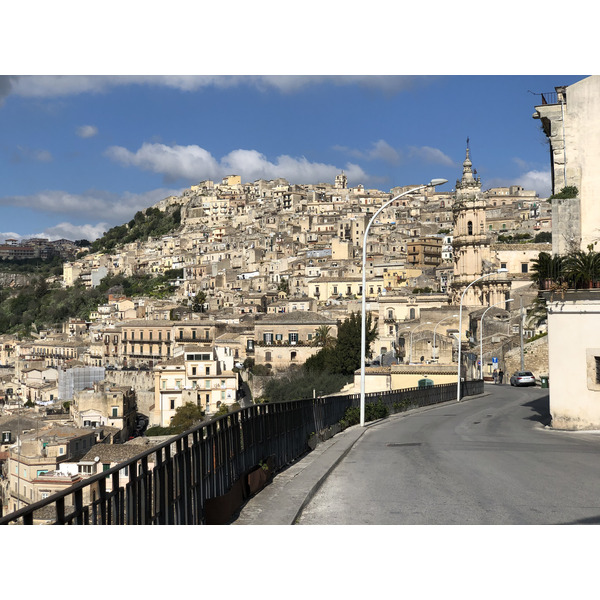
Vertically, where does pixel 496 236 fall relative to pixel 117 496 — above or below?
above

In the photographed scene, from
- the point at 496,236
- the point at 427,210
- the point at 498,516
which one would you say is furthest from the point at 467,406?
the point at 427,210

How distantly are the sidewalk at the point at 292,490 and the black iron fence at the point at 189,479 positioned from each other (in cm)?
16

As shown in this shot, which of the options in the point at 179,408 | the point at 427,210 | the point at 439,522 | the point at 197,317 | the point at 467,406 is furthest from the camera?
the point at 427,210

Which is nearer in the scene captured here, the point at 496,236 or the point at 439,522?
the point at 439,522

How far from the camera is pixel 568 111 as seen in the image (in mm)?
24516

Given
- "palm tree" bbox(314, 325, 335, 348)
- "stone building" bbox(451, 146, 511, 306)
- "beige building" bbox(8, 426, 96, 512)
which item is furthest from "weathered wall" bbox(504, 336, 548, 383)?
"palm tree" bbox(314, 325, 335, 348)

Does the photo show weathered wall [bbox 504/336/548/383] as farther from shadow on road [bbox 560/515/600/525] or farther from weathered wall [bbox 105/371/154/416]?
shadow on road [bbox 560/515/600/525]

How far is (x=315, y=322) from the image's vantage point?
97125mm

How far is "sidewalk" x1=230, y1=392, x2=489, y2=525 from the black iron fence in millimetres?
161

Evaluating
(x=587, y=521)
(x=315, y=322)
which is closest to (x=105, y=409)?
(x=315, y=322)

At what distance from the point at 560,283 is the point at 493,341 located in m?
52.8

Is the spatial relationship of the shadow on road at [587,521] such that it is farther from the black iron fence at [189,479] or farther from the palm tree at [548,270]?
the palm tree at [548,270]

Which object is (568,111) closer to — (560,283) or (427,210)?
(560,283)

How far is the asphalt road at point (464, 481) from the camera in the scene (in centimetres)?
877
